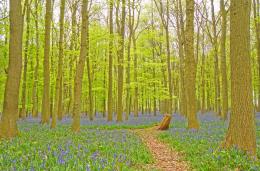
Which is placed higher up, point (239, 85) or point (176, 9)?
point (176, 9)

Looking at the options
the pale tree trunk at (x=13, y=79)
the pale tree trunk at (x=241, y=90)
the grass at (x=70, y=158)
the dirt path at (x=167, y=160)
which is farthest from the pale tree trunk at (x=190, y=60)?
the pale tree trunk at (x=13, y=79)

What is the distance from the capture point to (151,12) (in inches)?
1645

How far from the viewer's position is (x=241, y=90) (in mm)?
Answer: 8461

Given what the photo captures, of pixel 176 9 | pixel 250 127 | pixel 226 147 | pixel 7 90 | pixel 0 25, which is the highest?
pixel 176 9

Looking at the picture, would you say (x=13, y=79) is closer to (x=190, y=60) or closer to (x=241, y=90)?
(x=241, y=90)

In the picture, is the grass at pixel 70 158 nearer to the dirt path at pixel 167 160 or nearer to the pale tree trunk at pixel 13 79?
the dirt path at pixel 167 160

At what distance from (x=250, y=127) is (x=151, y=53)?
1340 inches

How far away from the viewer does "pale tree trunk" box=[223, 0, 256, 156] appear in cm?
840

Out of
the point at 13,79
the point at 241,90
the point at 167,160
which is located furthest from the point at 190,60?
the point at 13,79

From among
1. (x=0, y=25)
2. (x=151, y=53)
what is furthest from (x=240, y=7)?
(x=151, y=53)

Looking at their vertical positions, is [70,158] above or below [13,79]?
below

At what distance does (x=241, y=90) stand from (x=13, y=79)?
8.56m

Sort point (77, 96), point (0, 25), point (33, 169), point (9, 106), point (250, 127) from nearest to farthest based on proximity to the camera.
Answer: point (33, 169) → point (250, 127) → point (9, 106) → point (77, 96) → point (0, 25)

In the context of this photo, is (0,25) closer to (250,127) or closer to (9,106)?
(9,106)
